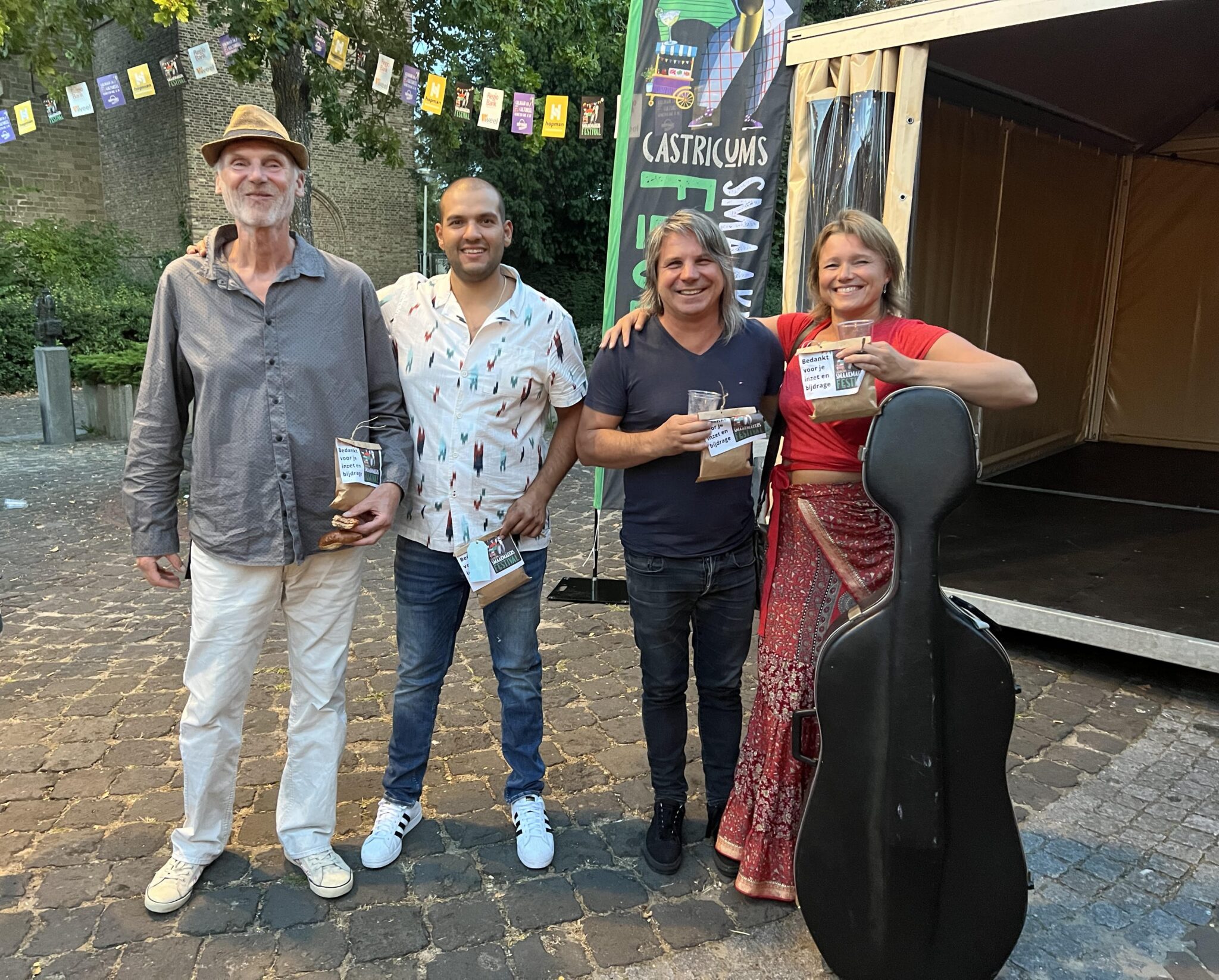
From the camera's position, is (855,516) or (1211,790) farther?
(1211,790)

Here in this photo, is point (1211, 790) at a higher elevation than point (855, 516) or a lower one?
lower

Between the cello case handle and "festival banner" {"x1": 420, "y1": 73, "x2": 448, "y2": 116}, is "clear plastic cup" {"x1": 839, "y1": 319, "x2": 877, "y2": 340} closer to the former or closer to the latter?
the cello case handle

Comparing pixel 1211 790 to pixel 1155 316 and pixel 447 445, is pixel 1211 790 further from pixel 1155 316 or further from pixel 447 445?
pixel 1155 316

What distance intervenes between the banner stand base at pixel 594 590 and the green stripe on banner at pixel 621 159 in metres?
0.43

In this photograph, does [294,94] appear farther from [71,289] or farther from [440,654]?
[71,289]

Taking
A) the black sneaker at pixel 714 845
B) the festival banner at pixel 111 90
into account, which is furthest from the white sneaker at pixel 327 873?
the festival banner at pixel 111 90

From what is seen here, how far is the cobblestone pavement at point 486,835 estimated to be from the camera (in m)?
2.30

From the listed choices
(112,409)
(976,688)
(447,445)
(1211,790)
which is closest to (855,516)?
(976,688)

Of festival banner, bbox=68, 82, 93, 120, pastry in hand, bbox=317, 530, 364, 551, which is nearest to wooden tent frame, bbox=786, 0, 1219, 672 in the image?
pastry in hand, bbox=317, 530, 364, 551

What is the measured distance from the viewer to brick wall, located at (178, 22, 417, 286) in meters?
19.5

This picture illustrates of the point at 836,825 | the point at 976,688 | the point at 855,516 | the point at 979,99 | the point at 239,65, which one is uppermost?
the point at 239,65

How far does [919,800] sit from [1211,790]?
75.0 inches

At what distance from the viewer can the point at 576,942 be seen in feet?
7.72

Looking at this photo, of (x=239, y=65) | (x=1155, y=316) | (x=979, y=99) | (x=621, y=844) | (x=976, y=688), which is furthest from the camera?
(x=1155, y=316)
